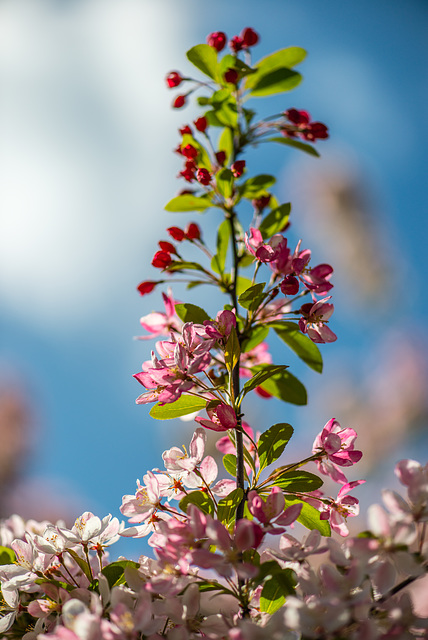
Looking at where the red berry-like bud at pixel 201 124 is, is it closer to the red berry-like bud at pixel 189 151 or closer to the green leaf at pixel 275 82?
the red berry-like bud at pixel 189 151

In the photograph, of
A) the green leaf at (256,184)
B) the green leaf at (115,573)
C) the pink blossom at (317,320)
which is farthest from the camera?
the green leaf at (256,184)

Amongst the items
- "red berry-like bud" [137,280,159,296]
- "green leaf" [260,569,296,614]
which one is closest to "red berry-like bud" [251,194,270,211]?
"red berry-like bud" [137,280,159,296]

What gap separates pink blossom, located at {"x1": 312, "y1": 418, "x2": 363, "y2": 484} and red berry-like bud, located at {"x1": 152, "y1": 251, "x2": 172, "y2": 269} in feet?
1.38

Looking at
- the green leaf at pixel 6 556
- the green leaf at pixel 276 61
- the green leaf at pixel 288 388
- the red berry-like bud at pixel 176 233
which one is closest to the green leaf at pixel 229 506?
the green leaf at pixel 288 388

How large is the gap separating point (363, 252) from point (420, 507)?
7789 millimetres

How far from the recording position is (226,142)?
1.13m

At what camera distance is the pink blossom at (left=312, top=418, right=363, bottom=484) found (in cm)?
76

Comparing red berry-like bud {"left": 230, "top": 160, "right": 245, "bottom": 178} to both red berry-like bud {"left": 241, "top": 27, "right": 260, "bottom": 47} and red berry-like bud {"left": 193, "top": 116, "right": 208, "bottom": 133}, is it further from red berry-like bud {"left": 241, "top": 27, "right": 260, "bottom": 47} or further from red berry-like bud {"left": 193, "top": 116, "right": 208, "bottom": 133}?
red berry-like bud {"left": 241, "top": 27, "right": 260, "bottom": 47}

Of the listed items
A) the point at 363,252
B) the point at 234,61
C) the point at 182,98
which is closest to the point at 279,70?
the point at 234,61

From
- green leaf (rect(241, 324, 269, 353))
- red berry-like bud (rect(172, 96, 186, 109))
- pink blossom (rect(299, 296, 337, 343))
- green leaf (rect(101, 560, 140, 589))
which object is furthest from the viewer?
red berry-like bud (rect(172, 96, 186, 109))

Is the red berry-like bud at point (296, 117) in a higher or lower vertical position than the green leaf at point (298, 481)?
higher

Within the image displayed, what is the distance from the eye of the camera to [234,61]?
3.44 feet

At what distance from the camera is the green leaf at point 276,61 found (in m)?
1.11

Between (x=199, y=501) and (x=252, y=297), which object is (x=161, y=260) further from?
(x=199, y=501)
